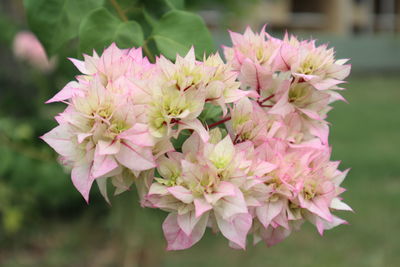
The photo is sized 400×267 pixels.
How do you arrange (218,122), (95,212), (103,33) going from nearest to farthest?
1. (218,122)
2. (103,33)
3. (95,212)

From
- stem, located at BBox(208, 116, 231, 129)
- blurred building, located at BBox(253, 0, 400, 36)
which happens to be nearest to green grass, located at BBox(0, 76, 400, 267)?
stem, located at BBox(208, 116, 231, 129)

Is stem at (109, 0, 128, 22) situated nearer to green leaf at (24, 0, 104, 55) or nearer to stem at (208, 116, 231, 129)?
green leaf at (24, 0, 104, 55)

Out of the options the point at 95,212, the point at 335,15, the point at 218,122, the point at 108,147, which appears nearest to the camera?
the point at 108,147

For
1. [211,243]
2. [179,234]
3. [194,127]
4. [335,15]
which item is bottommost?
[335,15]

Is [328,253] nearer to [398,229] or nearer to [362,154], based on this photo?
[398,229]

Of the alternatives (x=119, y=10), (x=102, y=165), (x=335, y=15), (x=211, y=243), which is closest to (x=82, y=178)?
(x=102, y=165)

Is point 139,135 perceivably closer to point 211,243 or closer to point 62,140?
point 62,140

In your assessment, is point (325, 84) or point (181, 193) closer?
point (181, 193)
